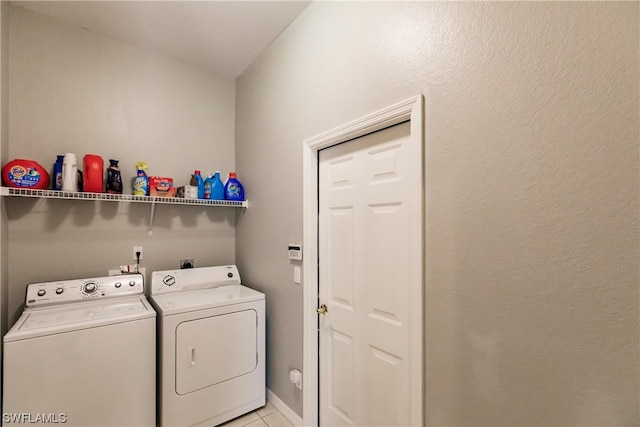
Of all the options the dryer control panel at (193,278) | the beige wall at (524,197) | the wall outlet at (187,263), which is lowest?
the dryer control panel at (193,278)

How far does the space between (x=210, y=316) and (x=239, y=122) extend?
6.12 feet

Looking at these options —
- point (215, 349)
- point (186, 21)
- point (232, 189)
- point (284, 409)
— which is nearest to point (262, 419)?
point (284, 409)

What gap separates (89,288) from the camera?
77.7 inches

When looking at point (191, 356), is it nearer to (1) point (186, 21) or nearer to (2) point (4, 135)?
(2) point (4, 135)

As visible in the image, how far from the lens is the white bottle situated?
190cm

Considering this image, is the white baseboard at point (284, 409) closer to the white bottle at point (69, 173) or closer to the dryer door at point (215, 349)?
the dryer door at point (215, 349)

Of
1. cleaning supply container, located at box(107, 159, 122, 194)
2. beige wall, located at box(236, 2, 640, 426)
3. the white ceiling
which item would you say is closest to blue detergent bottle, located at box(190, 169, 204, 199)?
cleaning supply container, located at box(107, 159, 122, 194)

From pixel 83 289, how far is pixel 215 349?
1.03 m

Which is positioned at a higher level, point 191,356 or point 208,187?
point 208,187

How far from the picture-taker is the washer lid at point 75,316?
151cm

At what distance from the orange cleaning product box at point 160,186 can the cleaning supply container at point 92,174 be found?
0.33m

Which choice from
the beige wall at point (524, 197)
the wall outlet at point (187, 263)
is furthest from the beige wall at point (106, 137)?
the beige wall at point (524, 197)

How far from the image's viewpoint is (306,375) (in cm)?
188

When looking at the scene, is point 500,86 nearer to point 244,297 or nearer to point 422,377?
point 422,377
